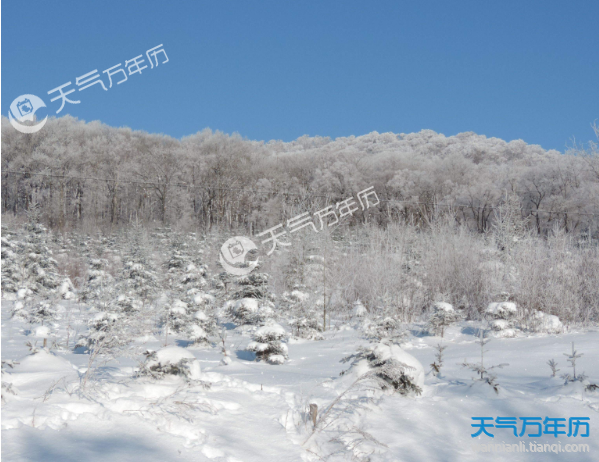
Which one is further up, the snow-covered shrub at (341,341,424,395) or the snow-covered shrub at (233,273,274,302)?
the snow-covered shrub at (233,273,274,302)

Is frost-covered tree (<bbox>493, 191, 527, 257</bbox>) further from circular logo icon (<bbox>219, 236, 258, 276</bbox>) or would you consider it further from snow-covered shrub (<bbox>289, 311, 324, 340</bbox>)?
circular logo icon (<bbox>219, 236, 258, 276</bbox>)

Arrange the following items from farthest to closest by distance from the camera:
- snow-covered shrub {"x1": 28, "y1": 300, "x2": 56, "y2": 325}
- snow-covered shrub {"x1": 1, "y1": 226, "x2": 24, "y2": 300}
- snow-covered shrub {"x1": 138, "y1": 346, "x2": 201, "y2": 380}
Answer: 1. snow-covered shrub {"x1": 1, "y1": 226, "x2": 24, "y2": 300}
2. snow-covered shrub {"x1": 28, "y1": 300, "x2": 56, "y2": 325}
3. snow-covered shrub {"x1": 138, "y1": 346, "x2": 201, "y2": 380}

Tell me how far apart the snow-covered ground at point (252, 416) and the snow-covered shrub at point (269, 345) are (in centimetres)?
169

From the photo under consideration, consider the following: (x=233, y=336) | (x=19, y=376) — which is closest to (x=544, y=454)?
(x=19, y=376)

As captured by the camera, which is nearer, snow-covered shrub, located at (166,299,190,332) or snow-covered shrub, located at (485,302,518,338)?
snow-covered shrub, located at (485,302,518,338)

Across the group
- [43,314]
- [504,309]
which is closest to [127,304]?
[43,314]

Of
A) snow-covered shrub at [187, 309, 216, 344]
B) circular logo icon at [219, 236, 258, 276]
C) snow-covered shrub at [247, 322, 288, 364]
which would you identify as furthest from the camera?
circular logo icon at [219, 236, 258, 276]

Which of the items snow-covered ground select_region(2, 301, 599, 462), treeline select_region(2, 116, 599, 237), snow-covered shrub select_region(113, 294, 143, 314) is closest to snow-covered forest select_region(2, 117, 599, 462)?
snow-covered ground select_region(2, 301, 599, 462)

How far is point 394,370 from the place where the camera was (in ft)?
10.8

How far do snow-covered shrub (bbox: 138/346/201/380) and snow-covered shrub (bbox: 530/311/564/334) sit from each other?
7.25 metres

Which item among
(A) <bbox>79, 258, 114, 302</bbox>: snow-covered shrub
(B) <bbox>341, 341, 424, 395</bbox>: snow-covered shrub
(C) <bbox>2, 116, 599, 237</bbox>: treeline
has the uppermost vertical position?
(C) <bbox>2, 116, 599, 237</bbox>: treeline

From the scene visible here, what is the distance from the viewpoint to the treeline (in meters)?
30.5

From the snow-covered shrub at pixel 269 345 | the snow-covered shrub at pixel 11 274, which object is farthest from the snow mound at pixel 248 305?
the snow-covered shrub at pixel 11 274

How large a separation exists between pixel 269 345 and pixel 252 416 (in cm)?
305
